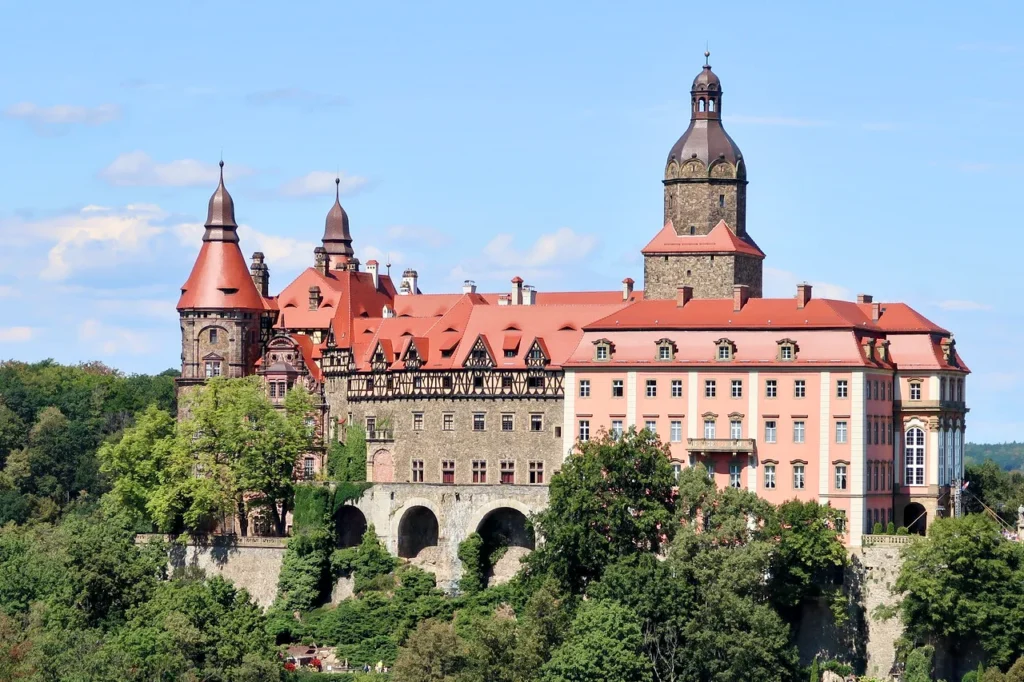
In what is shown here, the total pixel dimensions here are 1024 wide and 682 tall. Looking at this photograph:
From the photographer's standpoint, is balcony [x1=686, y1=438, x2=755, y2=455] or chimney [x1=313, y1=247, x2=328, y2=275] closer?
balcony [x1=686, y1=438, x2=755, y2=455]

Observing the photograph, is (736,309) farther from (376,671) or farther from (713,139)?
(376,671)

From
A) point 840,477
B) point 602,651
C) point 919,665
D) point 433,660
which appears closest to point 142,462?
point 433,660

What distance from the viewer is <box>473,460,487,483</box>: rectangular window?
99625 mm

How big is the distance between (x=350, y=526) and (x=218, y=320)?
490 inches

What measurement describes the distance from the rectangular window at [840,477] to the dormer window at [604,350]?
35.9 ft

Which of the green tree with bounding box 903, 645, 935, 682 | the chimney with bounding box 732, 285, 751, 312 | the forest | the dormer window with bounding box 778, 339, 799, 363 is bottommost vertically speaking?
the green tree with bounding box 903, 645, 935, 682

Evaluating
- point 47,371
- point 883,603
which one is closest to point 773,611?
point 883,603

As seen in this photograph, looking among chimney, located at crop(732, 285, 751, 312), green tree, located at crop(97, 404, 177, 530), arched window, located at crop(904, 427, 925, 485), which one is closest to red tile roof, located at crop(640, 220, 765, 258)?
chimney, located at crop(732, 285, 751, 312)

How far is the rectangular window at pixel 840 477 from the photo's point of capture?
90.5m

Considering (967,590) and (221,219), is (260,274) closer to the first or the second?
(221,219)

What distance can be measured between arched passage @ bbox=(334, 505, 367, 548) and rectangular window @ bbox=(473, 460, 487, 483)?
199 inches

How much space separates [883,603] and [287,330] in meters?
32.6

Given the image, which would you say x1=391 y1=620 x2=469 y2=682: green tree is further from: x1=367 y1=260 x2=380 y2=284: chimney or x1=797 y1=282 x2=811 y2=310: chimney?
x1=367 y1=260 x2=380 y2=284: chimney

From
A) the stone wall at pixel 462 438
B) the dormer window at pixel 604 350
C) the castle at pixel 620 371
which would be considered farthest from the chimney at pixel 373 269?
the dormer window at pixel 604 350
